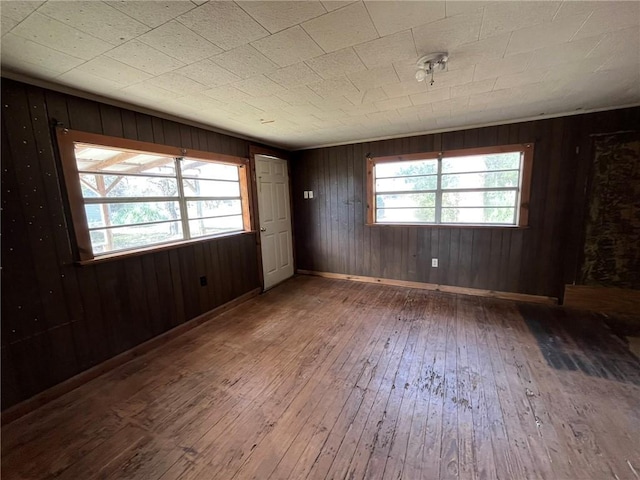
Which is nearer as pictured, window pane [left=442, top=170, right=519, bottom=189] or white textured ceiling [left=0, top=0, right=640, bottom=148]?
white textured ceiling [left=0, top=0, right=640, bottom=148]

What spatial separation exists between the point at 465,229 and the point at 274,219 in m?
2.94

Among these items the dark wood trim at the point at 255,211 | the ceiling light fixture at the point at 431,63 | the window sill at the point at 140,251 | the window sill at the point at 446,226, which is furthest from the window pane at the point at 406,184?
the window sill at the point at 140,251

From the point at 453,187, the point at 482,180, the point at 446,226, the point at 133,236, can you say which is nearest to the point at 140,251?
the point at 133,236

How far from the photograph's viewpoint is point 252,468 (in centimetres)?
140

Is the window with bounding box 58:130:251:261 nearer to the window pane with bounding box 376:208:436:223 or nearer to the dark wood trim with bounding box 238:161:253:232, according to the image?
the dark wood trim with bounding box 238:161:253:232

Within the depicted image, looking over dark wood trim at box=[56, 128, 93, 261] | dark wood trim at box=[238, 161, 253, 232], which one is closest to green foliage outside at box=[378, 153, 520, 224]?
dark wood trim at box=[238, 161, 253, 232]

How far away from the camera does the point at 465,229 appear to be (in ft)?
11.9

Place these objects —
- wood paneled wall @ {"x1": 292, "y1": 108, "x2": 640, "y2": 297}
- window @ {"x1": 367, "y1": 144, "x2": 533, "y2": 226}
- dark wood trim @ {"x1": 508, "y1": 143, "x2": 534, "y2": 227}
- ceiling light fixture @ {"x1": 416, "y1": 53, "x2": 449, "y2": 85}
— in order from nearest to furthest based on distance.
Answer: ceiling light fixture @ {"x1": 416, "y1": 53, "x2": 449, "y2": 85}
wood paneled wall @ {"x1": 292, "y1": 108, "x2": 640, "y2": 297}
dark wood trim @ {"x1": 508, "y1": 143, "x2": 534, "y2": 227}
window @ {"x1": 367, "y1": 144, "x2": 533, "y2": 226}

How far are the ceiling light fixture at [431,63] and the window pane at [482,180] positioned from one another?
7.23ft

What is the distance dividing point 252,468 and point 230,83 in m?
2.54

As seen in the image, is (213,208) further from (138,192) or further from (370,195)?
(370,195)

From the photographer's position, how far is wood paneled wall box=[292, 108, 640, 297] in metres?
3.06

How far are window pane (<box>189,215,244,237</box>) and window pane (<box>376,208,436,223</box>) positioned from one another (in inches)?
88.4

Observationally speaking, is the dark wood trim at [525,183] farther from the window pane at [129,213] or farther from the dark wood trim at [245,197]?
the window pane at [129,213]
